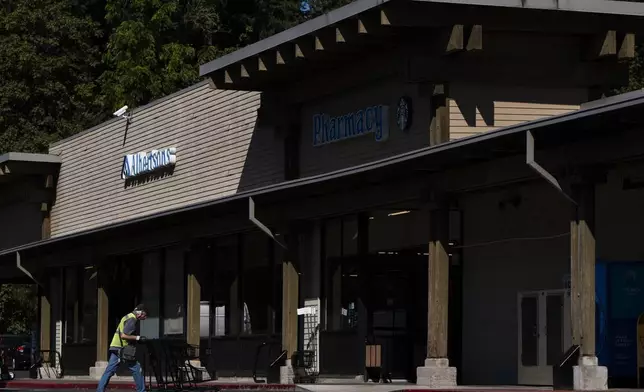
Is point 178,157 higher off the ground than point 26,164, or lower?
lower

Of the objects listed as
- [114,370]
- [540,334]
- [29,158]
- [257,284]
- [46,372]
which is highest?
[29,158]

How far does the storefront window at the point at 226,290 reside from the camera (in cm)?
3253

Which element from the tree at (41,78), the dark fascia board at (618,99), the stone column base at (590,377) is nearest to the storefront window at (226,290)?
the stone column base at (590,377)

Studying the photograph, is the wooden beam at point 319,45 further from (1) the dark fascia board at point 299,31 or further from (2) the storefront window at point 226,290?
(2) the storefront window at point 226,290

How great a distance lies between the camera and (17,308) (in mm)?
58844

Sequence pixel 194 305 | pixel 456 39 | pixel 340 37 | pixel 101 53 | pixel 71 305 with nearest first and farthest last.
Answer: pixel 456 39
pixel 340 37
pixel 194 305
pixel 71 305
pixel 101 53

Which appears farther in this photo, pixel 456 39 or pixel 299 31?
pixel 299 31

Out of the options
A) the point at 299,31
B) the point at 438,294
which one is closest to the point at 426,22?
the point at 299,31

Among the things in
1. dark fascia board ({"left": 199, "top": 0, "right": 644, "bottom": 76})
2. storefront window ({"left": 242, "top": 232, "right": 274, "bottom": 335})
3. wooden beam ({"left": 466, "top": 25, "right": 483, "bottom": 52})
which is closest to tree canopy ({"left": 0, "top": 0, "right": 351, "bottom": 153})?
storefront window ({"left": 242, "top": 232, "right": 274, "bottom": 335})

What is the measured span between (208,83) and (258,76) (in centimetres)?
333

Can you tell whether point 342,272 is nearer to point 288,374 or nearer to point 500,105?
point 288,374

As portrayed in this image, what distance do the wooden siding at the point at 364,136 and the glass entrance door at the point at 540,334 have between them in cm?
358

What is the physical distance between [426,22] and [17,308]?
1465 inches

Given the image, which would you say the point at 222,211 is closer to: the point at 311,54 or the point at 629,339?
the point at 311,54
